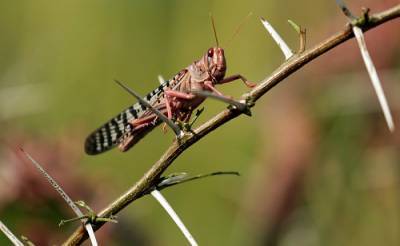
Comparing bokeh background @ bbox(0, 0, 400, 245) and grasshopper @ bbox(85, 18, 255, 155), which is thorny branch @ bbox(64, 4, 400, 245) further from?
bokeh background @ bbox(0, 0, 400, 245)

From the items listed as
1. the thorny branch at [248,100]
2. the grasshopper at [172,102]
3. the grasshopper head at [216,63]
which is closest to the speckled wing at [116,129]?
the grasshopper at [172,102]

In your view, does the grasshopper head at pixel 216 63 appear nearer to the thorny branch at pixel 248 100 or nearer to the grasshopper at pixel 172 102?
the grasshopper at pixel 172 102

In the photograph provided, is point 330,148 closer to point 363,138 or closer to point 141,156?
point 363,138

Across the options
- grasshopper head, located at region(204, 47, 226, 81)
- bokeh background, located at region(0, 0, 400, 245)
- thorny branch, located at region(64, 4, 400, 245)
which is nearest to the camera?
thorny branch, located at region(64, 4, 400, 245)

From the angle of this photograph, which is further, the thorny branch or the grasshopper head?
the grasshopper head

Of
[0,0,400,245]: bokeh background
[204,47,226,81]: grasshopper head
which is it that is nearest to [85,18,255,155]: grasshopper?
[204,47,226,81]: grasshopper head

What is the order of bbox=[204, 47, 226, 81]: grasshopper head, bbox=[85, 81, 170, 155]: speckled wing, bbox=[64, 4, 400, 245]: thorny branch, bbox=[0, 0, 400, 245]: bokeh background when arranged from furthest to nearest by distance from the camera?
bbox=[0, 0, 400, 245]: bokeh background, bbox=[85, 81, 170, 155]: speckled wing, bbox=[204, 47, 226, 81]: grasshopper head, bbox=[64, 4, 400, 245]: thorny branch

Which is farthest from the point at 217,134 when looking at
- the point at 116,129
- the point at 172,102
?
the point at 172,102

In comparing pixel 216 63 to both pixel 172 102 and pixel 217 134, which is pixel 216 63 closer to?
pixel 172 102
